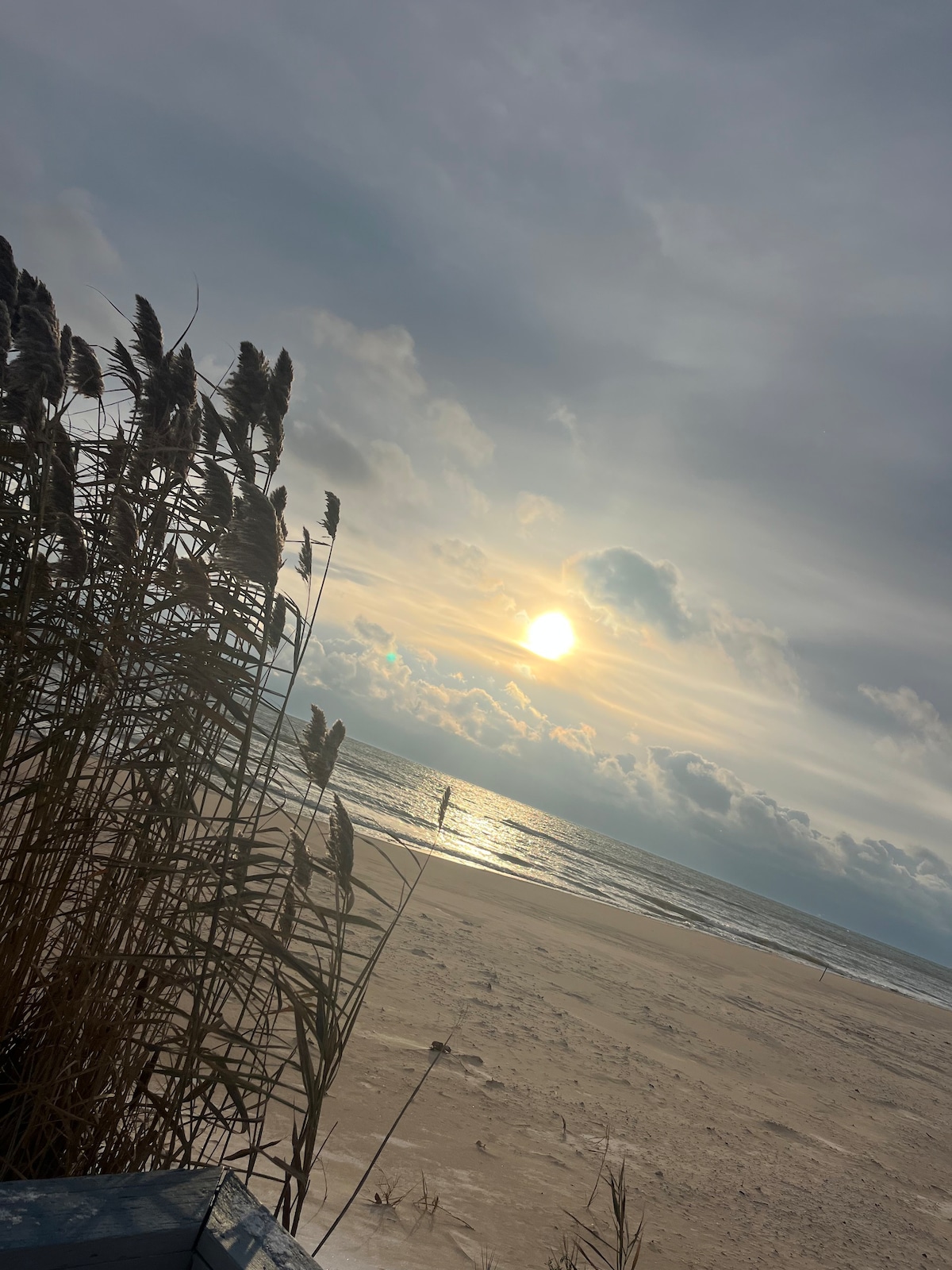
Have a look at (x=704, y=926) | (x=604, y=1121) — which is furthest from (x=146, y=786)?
(x=704, y=926)

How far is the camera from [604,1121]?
453 cm

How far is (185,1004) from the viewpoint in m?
3.46

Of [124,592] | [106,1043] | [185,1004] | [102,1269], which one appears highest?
[124,592]

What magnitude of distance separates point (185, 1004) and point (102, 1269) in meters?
2.76

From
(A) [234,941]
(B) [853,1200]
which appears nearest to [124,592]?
(A) [234,941]

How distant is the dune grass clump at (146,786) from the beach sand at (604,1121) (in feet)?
3.69

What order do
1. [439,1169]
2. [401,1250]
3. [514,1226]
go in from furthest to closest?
[439,1169] → [514,1226] → [401,1250]

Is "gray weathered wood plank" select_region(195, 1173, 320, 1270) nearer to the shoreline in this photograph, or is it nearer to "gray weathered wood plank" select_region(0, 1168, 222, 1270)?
"gray weathered wood plank" select_region(0, 1168, 222, 1270)

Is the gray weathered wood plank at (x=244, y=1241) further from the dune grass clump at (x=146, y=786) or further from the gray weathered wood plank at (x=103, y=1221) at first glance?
the dune grass clump at (x=146, y=786)

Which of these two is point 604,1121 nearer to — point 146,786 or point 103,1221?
point 146,786

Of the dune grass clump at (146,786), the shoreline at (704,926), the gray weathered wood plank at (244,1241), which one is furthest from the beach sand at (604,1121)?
the shoreline at (704,926)

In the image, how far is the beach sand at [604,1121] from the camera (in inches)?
122

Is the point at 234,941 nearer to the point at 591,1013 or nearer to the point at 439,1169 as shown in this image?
the point at 439,1169

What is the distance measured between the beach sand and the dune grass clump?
1.13 m
